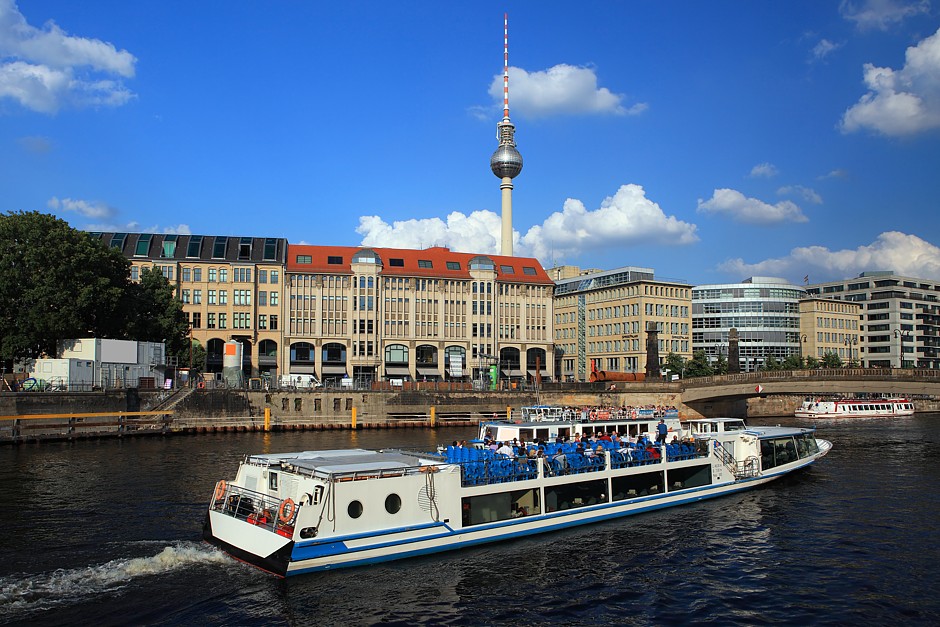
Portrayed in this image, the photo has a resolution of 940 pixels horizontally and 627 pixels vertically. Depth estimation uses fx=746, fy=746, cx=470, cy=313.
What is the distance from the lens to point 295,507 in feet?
77.2

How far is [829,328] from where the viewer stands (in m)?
152

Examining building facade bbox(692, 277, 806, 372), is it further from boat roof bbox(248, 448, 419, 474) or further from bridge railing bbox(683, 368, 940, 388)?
boat roof bbox(248, 448, 419, 474)

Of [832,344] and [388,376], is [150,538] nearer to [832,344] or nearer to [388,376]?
[388,376]

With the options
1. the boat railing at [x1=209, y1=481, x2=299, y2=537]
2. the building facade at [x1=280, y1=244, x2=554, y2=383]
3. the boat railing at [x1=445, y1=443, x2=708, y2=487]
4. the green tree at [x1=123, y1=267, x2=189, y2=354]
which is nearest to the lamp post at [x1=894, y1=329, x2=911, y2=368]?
the building facade at [x1=280, y1=244, x2=554, y2=383]

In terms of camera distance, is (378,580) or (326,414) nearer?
(378,580)

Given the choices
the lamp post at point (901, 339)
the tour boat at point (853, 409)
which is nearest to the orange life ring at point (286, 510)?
the tour boat at point (853, 409)

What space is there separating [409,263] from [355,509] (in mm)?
91843

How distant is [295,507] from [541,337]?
97046 millimetres

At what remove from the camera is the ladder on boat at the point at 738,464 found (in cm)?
3928

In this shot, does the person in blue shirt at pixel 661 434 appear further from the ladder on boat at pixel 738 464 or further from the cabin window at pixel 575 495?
the cabin window at pixel 575 495

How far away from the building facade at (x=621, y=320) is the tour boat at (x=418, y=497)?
92.0m

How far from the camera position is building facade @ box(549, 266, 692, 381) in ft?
417

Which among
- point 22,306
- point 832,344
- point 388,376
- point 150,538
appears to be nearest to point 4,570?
point 150,538

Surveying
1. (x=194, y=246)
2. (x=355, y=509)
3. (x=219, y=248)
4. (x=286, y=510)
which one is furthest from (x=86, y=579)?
(x=194, y=246)
